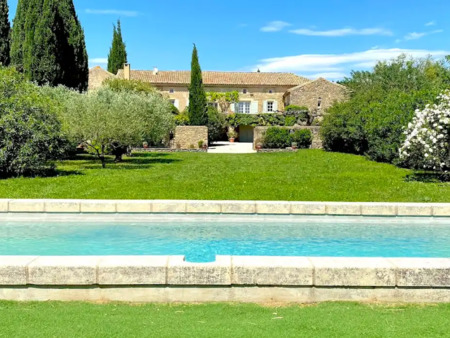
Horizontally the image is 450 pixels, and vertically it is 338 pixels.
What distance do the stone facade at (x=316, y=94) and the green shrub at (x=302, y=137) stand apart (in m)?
12.9

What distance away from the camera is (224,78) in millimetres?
57625

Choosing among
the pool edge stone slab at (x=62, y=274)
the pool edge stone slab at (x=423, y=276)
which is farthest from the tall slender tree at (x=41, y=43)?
the pool edge stone slab at (x=423, y=276)

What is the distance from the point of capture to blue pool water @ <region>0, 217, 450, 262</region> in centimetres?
809

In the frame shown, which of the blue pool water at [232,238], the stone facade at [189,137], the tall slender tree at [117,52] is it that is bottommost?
the blue pool water at [232,238]

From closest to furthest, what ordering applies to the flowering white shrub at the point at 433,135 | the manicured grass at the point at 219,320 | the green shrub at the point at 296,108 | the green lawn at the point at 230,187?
the manicured grass at the point at 219,320 < the green lawn at the point at 230,187 < the flowering white shrub at the point at 433,135 < the green shrub at the point at 296,108

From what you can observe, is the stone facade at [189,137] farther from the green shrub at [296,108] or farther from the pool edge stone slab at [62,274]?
the pool edge stone slab at [62,274]

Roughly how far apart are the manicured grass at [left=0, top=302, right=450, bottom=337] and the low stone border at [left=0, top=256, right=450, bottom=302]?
166 millimetres

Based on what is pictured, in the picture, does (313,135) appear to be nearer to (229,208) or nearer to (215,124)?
(215,124)

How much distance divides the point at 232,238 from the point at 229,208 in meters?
1.42

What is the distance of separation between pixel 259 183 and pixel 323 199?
9.95ft

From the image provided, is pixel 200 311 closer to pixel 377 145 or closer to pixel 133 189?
pixel 133 189

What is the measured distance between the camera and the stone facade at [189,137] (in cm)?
4069

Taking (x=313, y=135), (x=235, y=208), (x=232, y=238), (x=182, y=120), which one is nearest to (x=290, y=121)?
(x=313, y=135)

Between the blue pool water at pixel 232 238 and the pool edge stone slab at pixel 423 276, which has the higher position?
the pool edge stone slab at pixel 423 276
